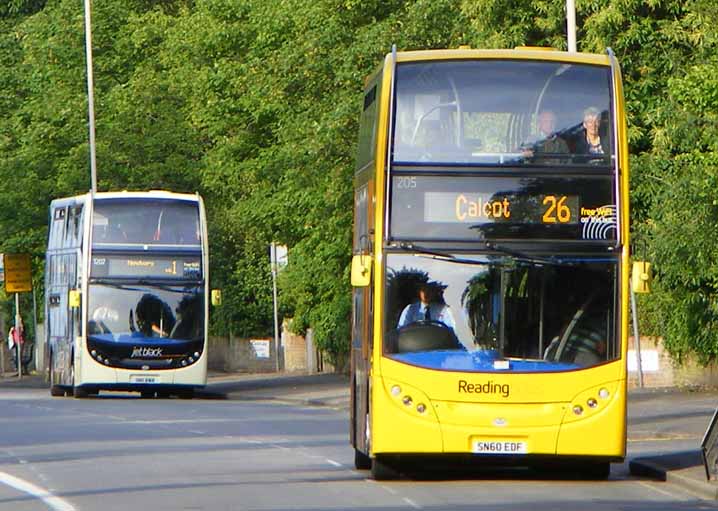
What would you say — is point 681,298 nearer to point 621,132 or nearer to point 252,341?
point 621,132

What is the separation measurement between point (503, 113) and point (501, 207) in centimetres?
90

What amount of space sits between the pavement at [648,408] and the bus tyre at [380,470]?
2.62 meters

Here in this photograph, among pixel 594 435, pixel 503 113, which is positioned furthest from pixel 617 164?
pixel 594 435

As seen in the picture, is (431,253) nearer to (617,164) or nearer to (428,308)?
(428,308)

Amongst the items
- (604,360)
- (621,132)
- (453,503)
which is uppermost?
(621,132)

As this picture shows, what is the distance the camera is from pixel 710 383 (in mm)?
36281

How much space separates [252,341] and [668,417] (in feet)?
100

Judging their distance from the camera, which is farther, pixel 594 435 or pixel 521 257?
pixel 521 257

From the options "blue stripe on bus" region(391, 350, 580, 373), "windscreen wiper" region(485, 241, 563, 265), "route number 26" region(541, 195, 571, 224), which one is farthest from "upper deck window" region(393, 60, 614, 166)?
"blue stripe on bus" region(391, 350, 580, 373)

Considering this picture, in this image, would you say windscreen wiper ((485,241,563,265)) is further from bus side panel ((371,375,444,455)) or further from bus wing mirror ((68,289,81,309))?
bus wing mirror ((68,289,81,309))

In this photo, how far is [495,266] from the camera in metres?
17.8

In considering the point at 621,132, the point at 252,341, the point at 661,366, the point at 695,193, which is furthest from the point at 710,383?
the point at 252,341

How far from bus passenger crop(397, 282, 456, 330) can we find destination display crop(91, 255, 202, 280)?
22.5m

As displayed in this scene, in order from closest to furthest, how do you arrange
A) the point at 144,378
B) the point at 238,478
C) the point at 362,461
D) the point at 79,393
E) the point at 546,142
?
the point at 546,142 < the point at 238,478 < the point at 362,461 < the point at 144,378 < the point at 79,393
